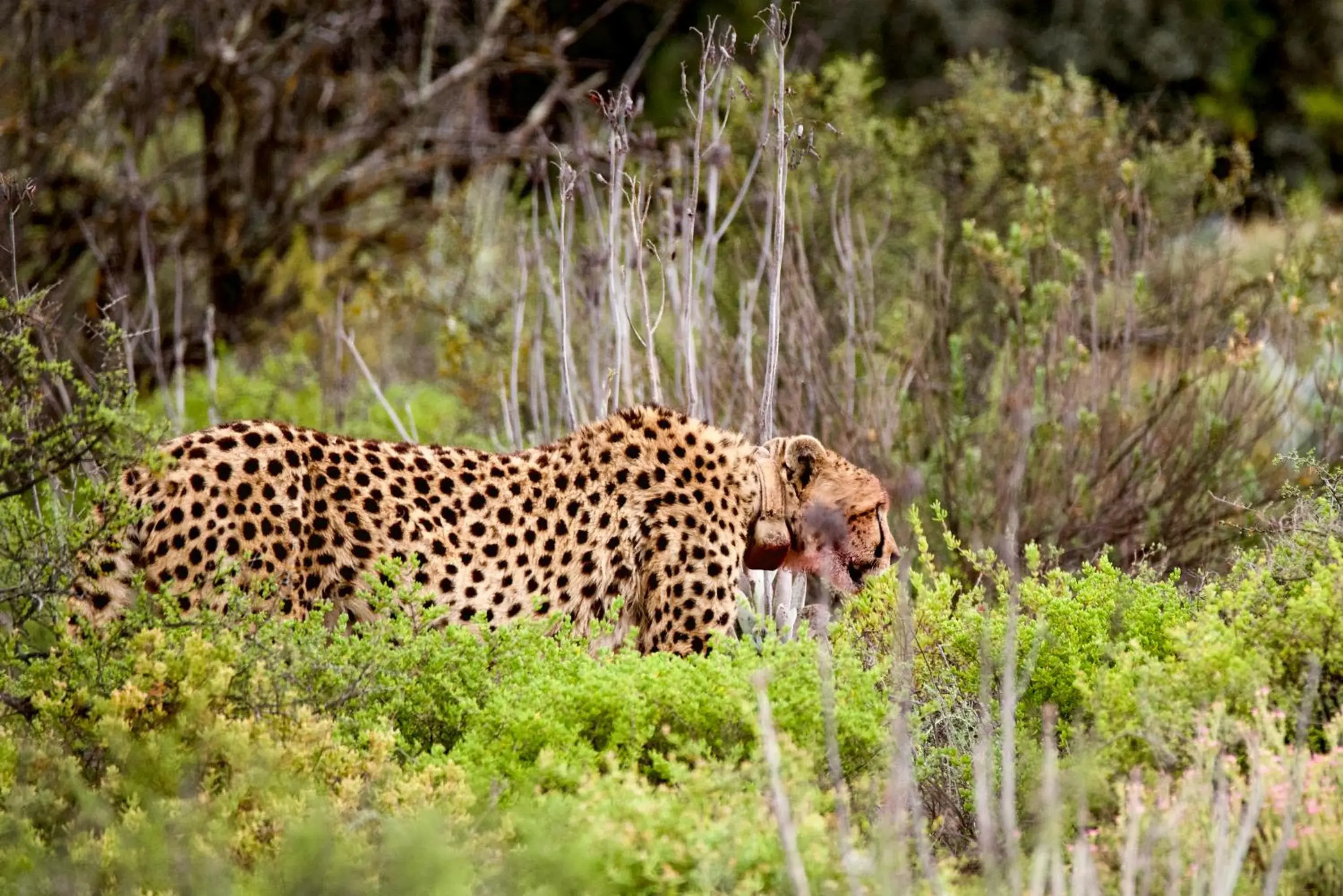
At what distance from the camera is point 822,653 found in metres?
4.37

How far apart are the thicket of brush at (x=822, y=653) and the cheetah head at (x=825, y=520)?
0.17 meters

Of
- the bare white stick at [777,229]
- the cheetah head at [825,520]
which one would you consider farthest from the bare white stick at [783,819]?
the bare white stick at [777,229]

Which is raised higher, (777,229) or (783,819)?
(777,229)

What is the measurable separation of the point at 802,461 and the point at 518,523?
996mm

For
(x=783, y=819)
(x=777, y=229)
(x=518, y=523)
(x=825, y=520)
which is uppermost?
(x=777, y=229)

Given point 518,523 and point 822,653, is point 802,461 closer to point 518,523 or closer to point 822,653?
point 518,523

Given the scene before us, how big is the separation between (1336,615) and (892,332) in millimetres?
4397

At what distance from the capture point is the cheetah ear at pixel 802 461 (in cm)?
566

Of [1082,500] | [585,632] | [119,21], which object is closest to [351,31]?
[119,21]

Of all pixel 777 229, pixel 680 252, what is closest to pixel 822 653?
pixel 777 229

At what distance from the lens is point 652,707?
4.60 meters

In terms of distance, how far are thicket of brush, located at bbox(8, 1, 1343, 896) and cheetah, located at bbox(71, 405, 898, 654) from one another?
22 cm

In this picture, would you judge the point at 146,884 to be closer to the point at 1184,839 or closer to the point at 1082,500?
the point at 1184,839

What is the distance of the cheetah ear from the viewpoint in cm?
566
